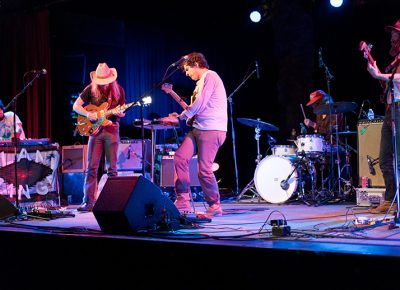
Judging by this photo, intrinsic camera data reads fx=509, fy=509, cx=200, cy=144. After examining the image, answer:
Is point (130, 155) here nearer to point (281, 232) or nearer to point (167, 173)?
point (167, 173)

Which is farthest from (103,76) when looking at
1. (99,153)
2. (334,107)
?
(334,107)

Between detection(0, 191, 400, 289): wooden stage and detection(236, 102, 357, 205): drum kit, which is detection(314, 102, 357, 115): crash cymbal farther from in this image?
detection(0, 191, 400, 289): wooden stage

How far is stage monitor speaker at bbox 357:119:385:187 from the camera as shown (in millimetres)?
7781

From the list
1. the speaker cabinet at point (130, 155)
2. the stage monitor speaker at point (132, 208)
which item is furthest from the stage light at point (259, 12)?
the stage monitor speaker at point (132, 208)

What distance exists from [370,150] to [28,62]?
26.2ft

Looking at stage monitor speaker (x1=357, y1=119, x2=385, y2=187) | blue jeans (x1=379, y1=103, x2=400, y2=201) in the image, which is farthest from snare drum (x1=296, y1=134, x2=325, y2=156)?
blue jeans (x1=379, y1=103, x2=400, y2=201)

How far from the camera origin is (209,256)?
12.2ft

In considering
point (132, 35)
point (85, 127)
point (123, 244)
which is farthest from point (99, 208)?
point (132, 35)

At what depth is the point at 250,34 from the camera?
41.0 feet

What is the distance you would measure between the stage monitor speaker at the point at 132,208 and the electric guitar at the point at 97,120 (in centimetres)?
281

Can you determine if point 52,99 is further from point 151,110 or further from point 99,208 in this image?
point 99,208

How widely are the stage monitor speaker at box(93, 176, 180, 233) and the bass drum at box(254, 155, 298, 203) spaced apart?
4.50 m

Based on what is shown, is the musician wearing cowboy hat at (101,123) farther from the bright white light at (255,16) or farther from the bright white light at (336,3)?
the bright white light at (336,3)

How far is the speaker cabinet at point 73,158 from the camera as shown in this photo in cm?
1062
